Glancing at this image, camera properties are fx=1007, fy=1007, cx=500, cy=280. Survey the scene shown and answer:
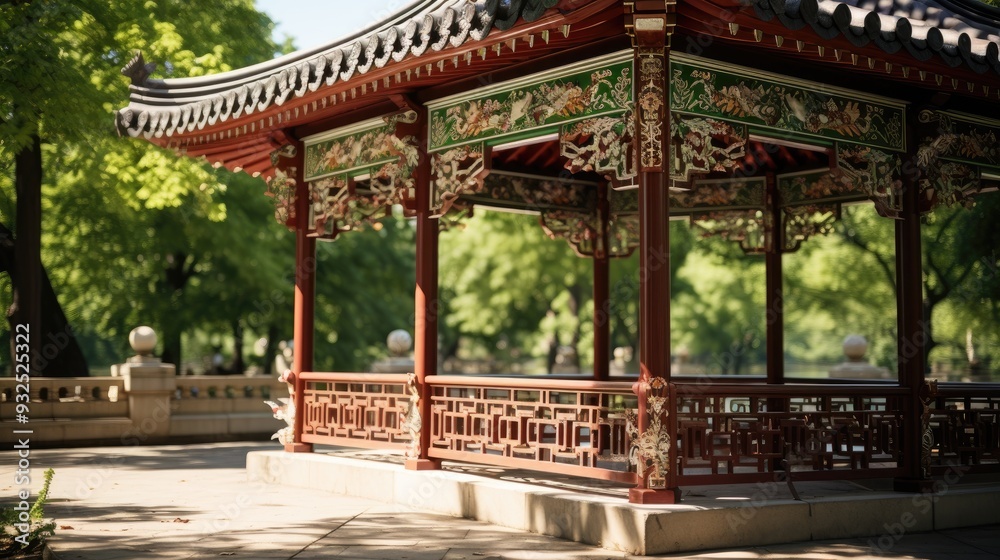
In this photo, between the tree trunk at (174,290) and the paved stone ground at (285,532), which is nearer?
the paved stone ground at (285,532)

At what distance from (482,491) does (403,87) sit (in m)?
3.56

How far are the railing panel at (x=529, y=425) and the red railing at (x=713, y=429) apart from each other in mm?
11

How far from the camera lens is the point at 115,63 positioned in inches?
603

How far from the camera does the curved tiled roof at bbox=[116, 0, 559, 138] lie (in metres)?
6.87

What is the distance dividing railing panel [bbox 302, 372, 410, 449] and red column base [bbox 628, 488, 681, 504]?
9.39 ft

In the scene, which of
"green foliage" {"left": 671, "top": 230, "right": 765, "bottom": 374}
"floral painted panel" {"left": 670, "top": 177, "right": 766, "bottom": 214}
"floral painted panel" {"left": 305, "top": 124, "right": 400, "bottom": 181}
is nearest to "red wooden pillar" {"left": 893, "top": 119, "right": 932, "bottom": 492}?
"floral painted panel" {"left": 670, "top": 177, "right": 766, "bottom": 214}

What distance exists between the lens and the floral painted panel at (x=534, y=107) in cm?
728

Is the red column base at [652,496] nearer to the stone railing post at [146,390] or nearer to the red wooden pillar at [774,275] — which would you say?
the red wooden pillar at [774,275]

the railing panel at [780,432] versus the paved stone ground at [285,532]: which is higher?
the railing panel at [780,432]

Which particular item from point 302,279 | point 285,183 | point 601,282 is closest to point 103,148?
point 285,183

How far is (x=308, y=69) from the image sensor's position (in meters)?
8.62

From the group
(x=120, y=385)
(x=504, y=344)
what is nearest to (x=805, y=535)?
(x=120, y=385)

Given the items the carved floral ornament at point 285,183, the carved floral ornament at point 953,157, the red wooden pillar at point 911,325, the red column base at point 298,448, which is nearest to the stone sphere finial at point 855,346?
the carved floral ornament at point 953,157

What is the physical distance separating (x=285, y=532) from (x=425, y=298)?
249 cm
